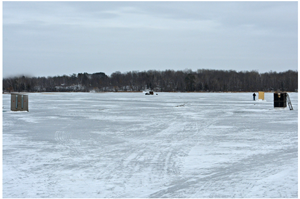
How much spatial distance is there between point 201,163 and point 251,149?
6.36 ft

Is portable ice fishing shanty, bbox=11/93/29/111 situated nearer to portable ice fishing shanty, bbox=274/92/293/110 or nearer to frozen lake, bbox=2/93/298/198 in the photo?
frozen lake, bbox=2/93/298/198

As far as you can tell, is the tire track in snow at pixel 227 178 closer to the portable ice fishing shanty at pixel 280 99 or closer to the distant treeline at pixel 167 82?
the portable ice fishing shanty at pixel 280 99

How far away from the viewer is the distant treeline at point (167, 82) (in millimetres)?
143750

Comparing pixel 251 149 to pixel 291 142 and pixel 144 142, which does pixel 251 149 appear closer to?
pixel 291 142

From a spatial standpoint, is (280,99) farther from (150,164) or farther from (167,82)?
(167,82)

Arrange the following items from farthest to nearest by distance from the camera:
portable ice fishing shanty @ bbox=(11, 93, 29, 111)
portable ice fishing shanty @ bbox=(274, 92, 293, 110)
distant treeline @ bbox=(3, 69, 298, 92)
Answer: distant treeline @ bbox=(3, 69, 298, 92)
portable ice fishing shanty @ bbox=(274, 92, 293, 110)
portable ice fishing shanty @ bbox=(11, 93, 29, 111)

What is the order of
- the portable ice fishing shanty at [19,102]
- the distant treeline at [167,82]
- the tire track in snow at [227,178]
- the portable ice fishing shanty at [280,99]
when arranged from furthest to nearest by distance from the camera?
the distant treeline at [167,82] < the portable ice fishing shanty at [280,99] < the portable ice fishing shanty at [19,102] < the tire track in snow at [227,178]

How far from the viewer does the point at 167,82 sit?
159500 mm

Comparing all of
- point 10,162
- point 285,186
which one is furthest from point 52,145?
point 285,186

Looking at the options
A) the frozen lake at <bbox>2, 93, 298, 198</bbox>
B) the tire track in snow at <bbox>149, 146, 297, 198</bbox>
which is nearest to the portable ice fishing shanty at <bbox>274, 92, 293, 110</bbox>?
the frozen lake at <bbox>2, 93, 298, 198</bbox>

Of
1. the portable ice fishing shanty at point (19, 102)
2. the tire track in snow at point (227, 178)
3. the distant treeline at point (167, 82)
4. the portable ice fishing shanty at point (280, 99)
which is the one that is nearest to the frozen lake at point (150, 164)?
the tire track in snow at point (227, 178)

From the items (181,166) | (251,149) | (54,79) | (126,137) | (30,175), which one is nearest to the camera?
(30,175)

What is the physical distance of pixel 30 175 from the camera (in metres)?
5.66

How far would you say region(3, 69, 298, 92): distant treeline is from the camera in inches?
5659
